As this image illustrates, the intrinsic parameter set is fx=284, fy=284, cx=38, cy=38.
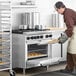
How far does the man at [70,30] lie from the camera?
5191 millimetres

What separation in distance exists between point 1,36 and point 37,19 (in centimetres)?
137

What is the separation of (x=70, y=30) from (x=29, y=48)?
172 cm

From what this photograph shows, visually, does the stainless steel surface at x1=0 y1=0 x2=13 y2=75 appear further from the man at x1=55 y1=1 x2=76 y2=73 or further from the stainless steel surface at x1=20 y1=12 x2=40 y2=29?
the man at x1=55 y1=1 x2=76 y2=73

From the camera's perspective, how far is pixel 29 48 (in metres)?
6.65

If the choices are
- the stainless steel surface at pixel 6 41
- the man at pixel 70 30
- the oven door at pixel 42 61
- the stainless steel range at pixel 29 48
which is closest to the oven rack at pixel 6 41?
the stainless steel surface at pixel 6 41

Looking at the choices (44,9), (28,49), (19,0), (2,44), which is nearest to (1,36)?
(2,44)

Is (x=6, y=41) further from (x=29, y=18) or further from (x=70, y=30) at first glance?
(x=70, y=30)

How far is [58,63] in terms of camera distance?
693 centimetres

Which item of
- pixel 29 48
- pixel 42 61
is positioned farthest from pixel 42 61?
pixel 29 48

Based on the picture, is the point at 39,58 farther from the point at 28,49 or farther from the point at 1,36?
the point at 1,36

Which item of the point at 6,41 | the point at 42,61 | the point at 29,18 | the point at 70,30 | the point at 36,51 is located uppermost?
the point at 29,18

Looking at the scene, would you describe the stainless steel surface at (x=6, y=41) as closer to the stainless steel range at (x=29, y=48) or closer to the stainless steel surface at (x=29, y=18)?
the stainless steel range at (x=29, y=48)

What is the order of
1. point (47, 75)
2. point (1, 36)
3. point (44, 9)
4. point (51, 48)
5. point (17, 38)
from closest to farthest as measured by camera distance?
1. point (47, 75)
2. point (1, 36)
3. point (17, 38)
4. point (51, 48)
5. point (44, 9)

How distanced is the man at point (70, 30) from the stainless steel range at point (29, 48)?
88 centimetres
